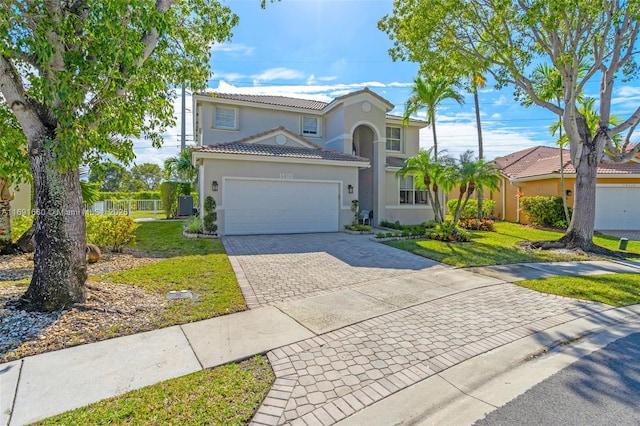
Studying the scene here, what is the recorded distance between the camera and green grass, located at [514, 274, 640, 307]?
6.75 m

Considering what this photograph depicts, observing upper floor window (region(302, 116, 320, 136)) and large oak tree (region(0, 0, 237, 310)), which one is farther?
upper floor window (region(302, 116, 320, 136))

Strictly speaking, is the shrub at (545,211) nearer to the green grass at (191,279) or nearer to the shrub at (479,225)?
the shrub at (479,225)

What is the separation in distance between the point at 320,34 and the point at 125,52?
9.52 metres

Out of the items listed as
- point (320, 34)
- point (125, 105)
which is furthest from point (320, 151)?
point (125, 105)

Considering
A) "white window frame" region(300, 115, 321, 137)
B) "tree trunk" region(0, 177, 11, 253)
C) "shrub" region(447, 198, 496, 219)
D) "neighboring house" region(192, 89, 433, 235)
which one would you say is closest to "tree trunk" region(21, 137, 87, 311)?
"tree trunk" region(0, 177, 11, 253)

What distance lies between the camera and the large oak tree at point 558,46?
11203 millimetres

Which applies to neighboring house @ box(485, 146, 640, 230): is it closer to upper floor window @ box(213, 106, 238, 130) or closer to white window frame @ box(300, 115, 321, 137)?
white window frame @ box(300, 115, 321, 137)

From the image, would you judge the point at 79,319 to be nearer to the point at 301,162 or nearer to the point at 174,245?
the point at 174,245

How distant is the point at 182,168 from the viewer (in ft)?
81.7

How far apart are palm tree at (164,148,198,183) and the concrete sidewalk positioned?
2082 cm

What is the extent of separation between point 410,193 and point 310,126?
7.33 metres

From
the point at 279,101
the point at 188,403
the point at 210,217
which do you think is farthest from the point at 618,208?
the point at 188,403

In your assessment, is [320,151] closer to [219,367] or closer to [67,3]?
[67,3]

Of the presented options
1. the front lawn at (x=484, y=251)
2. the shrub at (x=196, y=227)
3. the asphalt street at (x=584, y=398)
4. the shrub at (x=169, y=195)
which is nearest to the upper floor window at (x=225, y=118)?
the shrub at (x=196, y=227)
